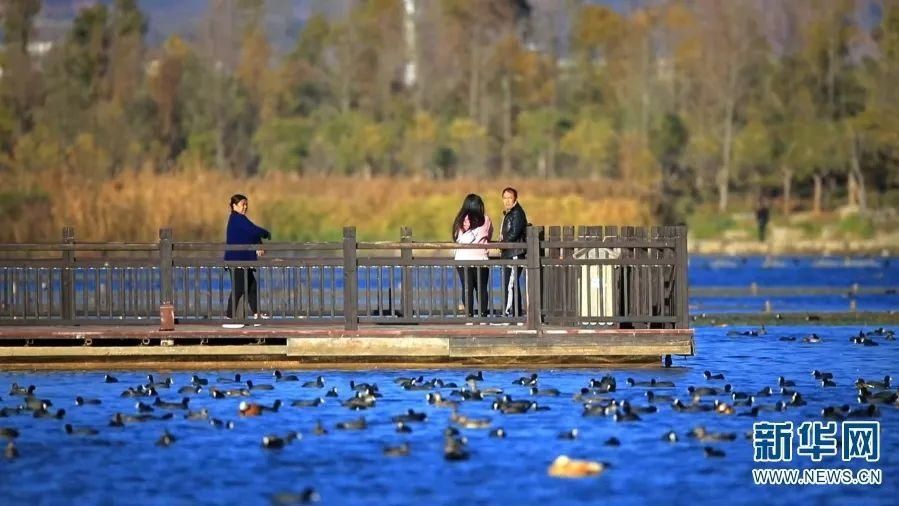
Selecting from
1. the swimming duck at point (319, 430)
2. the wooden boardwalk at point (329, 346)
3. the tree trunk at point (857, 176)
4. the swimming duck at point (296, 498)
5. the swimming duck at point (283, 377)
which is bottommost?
the swimming duck at point (296, 498)

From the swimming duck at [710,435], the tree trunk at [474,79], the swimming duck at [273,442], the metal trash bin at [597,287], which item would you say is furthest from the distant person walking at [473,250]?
the tree trunk at [474,79]

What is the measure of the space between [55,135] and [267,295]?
81.7 meters

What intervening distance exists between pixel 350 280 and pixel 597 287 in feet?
11.1

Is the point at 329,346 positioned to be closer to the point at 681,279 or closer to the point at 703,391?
the point at 681,279

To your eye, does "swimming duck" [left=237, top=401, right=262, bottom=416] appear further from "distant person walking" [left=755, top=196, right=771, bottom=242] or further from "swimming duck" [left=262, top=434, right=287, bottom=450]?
"distant person walking" [left=755, top=196, right=771, bottom=242]

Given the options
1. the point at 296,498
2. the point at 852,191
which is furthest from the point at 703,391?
the point at 852,191

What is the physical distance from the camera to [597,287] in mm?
27484

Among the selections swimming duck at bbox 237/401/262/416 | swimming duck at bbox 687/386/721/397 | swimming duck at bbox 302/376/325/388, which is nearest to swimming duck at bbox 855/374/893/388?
swimming duck at bbox 687/386/721/397

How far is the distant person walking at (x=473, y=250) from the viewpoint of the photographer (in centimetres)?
2733

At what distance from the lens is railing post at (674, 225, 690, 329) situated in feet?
88.1

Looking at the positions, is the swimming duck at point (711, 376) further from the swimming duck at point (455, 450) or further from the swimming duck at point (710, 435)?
the swimming duck at point (455, 450)

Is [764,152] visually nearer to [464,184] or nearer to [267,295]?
[464,184]

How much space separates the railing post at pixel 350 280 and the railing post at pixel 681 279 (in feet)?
14.2

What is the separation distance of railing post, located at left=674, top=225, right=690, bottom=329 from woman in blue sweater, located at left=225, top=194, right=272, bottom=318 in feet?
18.2
